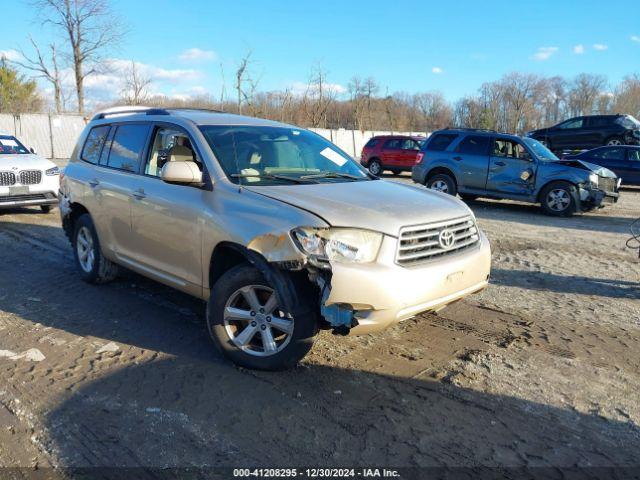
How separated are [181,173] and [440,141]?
422 inches

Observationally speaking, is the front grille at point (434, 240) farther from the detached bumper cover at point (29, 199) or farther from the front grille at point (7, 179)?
the front grille at point (7, 179)

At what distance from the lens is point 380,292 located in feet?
11.2

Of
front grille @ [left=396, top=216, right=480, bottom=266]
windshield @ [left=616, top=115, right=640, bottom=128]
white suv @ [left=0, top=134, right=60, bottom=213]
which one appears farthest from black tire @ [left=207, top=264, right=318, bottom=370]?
windshield @ [left=616, top=115, right=640, bottom=128]

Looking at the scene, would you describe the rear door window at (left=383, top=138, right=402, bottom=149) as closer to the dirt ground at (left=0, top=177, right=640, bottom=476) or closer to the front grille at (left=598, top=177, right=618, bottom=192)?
the front grille at (left=598, top=177, right=618, bottom=192)

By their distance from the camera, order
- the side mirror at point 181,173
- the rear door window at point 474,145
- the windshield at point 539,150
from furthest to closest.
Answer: the rear door window at point 474,145 → the windshield at point 539,150 → the side mirror at point 181,173

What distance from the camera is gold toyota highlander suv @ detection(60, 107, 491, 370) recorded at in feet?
11.3

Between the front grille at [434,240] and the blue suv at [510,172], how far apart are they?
8.63 m

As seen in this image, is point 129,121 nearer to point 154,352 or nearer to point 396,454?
point 154,352

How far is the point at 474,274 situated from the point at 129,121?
11.9 ft

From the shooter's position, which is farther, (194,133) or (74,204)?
(74,204)

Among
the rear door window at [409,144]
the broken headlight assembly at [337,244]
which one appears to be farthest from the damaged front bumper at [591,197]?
the rear door window at [409,144]

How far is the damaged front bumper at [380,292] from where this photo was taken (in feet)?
11.1

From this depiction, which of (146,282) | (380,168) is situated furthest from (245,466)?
(380,168)

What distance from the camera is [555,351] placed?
4332 mm
